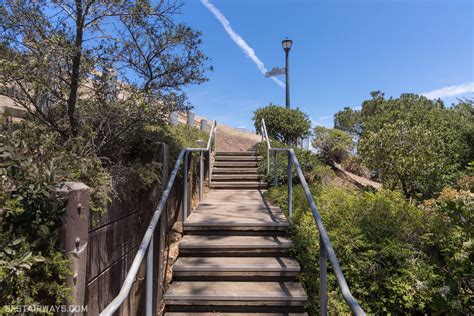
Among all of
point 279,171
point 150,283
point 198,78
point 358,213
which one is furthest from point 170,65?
point 279,171

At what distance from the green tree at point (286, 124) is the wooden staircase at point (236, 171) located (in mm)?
3139

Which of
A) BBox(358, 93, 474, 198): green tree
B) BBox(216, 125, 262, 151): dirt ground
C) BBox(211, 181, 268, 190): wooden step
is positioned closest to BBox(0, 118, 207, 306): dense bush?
BBox(211, 181, 268, 190): wooden step

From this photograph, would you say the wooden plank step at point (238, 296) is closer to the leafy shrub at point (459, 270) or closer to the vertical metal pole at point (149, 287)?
the vertical metal pole at point (149, 287)

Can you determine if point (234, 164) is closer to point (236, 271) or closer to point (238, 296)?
point (236, 271)

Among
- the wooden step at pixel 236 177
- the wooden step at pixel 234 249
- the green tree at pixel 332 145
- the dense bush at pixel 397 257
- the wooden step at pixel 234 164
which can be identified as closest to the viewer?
the dense bush at pixel 397 257

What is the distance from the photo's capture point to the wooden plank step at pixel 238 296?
2.77m

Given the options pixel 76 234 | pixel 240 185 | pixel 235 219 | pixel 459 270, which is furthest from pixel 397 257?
pixel 240 185

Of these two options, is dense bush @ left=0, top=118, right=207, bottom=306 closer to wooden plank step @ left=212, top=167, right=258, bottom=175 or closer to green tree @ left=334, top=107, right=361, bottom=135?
wooden plank step @ left=212, top=167, right=258, bottom=175

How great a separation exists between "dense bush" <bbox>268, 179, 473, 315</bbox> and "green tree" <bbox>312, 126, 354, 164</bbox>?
7.65 meters

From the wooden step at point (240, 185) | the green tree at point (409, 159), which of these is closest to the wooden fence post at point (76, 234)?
the wooden step at point (240, 185)

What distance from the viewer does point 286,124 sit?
37.9 feet

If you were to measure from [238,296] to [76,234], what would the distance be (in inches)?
60.7

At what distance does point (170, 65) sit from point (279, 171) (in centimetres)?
431

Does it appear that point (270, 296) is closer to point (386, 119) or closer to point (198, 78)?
point (198, 78)
